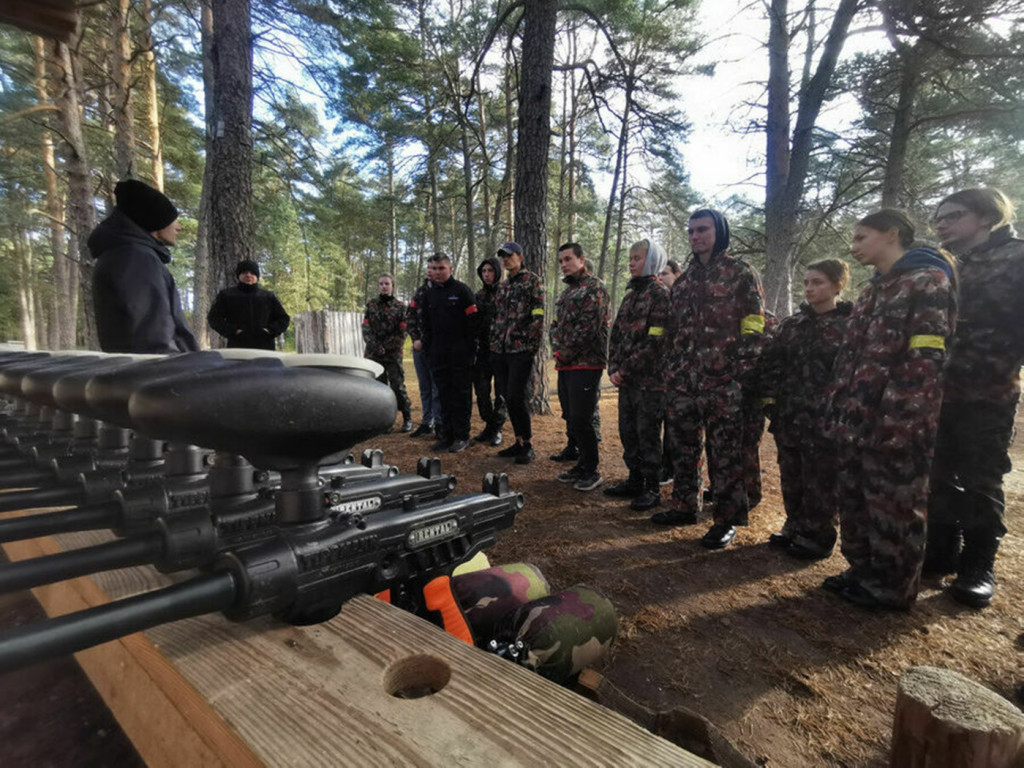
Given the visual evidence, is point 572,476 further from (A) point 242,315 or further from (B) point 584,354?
(A) point 242,315

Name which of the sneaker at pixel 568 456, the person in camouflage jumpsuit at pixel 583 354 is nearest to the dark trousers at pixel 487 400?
the sneaker at pixel 568 456

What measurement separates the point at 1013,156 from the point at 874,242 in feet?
50.1

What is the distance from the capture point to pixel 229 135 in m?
6.36

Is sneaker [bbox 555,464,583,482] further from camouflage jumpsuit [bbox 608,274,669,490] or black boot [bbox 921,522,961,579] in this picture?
black boot [bbox 921,522,961,579]

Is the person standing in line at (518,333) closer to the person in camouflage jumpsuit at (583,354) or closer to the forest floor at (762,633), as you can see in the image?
the person in camouflage jumpsuit at (583,354)

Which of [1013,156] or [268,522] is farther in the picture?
[1013,156]

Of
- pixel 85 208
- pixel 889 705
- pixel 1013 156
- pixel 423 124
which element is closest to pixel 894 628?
pixel 889 705

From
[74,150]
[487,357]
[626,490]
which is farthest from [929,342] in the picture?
[74,150]

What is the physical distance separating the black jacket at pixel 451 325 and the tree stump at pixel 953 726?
5275 millimetres

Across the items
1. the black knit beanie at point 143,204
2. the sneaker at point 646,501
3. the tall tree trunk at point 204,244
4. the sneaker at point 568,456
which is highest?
the tall tree trunk at point 204,244

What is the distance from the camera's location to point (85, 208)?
33.8 feet

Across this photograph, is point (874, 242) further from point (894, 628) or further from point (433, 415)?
point (433, 415)

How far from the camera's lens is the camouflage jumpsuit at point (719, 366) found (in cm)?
329

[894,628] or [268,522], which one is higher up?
[268,522]
